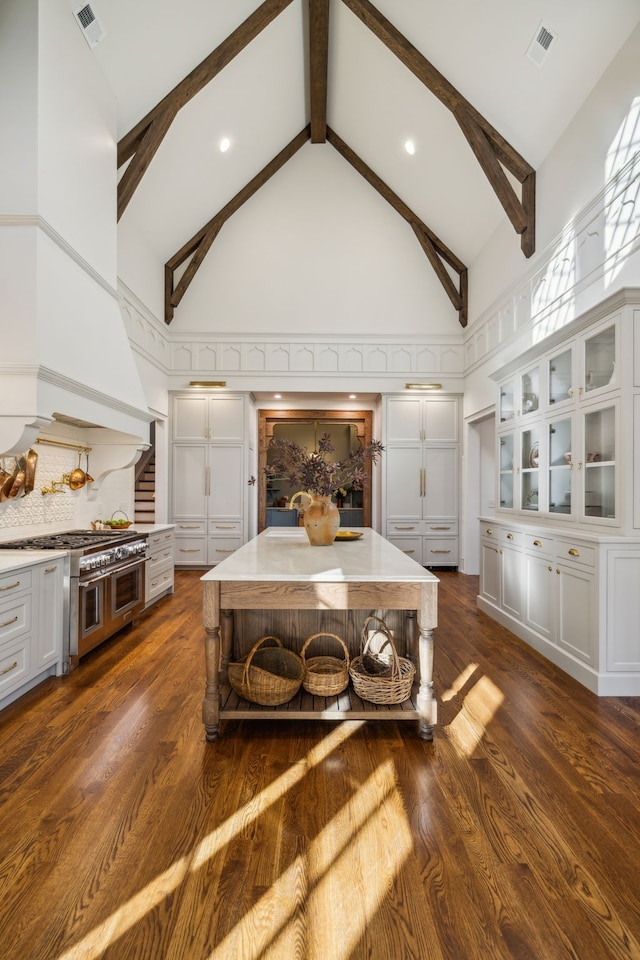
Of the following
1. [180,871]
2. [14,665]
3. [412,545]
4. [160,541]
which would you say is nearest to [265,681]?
[180,871]

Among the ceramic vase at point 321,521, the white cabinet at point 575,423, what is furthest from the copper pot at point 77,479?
the white cabinet at point 575,423

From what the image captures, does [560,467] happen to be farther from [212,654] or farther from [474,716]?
[212,654]

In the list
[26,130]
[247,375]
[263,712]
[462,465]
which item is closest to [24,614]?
[263,712]

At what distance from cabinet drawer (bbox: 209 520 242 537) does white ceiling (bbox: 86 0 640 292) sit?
12.2 feet

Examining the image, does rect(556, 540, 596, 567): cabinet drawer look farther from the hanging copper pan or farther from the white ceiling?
the hanging copper pan

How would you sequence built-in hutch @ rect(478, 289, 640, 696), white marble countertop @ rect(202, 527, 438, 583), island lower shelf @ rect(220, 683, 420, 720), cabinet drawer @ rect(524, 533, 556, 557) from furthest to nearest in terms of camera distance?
cabinet drawer @ rect(524, 533, 556, 557)
built-in hutch @ rect(478, 289, 640, 696)
island lower shelf @ rect(220, 683, 420, 720)
white marble countertop @ rect(202, 527, 438, 583)

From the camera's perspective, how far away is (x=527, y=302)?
5.18 meters

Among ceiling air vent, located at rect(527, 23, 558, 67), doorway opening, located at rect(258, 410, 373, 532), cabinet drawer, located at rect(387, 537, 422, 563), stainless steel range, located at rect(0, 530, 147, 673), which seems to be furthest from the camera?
doorway opening, located at rect(258, 410, 373, 532)

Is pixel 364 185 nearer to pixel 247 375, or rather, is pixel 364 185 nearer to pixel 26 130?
pixel 247 375

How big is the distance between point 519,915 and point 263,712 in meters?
1.24

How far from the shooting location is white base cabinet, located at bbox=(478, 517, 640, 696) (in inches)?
112

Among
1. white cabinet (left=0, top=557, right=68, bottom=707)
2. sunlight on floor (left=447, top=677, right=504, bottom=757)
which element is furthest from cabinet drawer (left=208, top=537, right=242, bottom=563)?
sunlight on floor (left=447, top=677, right=504, bottom=757)

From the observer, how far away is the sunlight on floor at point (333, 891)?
1.25 meters

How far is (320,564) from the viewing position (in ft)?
7.96
